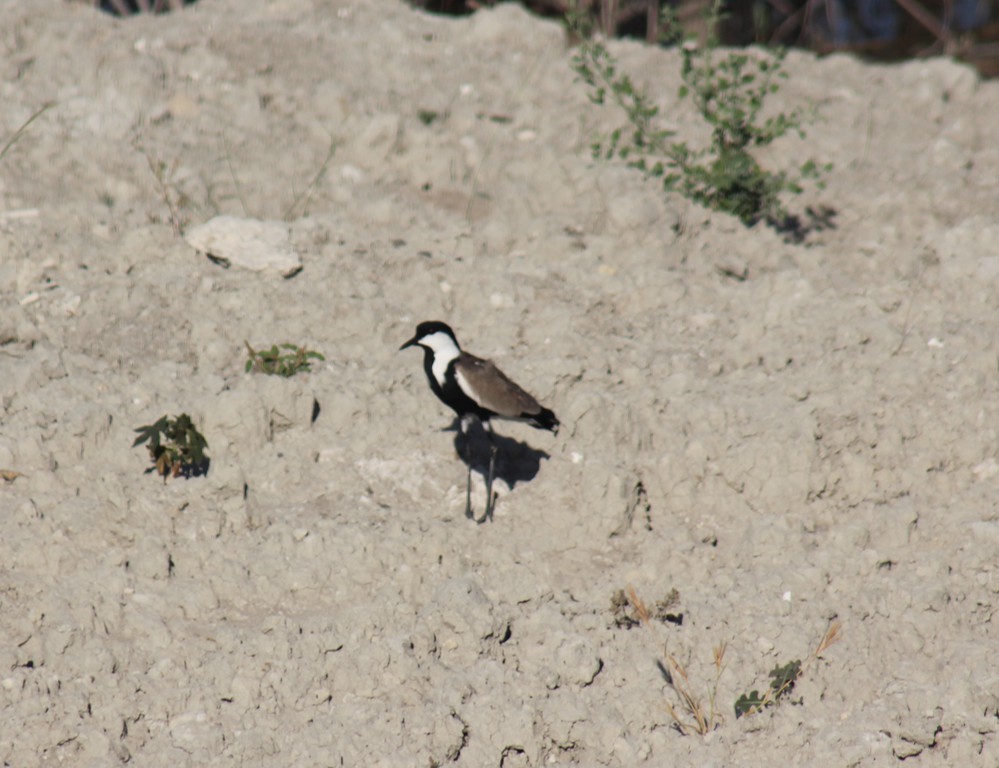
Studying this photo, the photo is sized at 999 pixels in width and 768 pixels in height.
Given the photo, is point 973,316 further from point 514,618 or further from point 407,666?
point 407,666

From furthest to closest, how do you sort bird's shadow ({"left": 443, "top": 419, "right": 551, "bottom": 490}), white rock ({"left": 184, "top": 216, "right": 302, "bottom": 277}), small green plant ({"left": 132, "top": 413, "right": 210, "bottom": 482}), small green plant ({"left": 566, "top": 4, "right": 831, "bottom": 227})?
small green plant ({"left": 566, "top": 4, "right": 831, "bottom": 227}) → white rock ({"left": 184, "top": 216, "right": 302, "bottom": 277}) → bird's shadow ({"left": 443, "top": 419, "right": 551, "bottom": 490}) → small green plant ({"left": 132, "top": 413, "right": 210, "bottom": 482})

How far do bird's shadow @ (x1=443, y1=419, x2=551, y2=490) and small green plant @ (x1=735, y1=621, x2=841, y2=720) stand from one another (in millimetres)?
1526

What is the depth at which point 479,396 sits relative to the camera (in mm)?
5438

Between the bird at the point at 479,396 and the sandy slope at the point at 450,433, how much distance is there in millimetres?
213

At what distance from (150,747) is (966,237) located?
520 cm

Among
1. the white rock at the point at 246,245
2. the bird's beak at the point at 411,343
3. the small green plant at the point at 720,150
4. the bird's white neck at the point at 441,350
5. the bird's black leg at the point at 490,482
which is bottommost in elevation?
the bird's black leg at the point at 490,482

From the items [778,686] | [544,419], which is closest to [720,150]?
[544,419]

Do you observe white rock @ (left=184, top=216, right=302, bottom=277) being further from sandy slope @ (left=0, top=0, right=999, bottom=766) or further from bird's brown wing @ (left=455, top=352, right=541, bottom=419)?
bird's brown wing @ (left=455, top=352, right=541, bottom=419)

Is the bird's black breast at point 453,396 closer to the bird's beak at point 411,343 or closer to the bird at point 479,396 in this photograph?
the bird at point 479,396

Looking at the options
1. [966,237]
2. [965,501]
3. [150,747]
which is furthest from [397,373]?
[966,237]

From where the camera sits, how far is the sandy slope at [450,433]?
455cm

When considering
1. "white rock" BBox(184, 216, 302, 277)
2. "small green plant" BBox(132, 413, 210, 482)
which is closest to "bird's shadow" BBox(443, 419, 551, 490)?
"small green plant" BBox(132, 413, 210, 482)

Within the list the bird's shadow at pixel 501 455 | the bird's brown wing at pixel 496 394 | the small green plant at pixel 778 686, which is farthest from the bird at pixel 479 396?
the small green plant at pixel 778 686

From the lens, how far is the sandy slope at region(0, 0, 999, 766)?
14.9 ft
